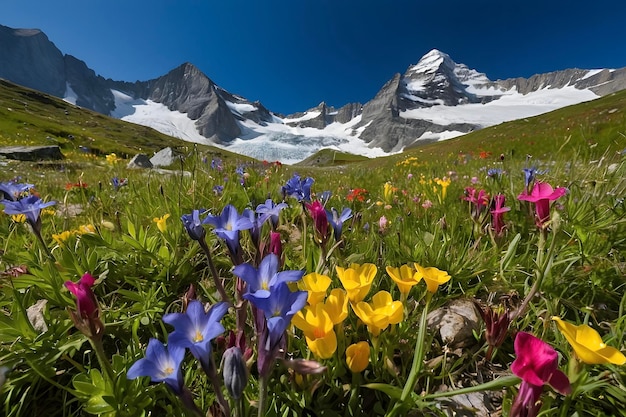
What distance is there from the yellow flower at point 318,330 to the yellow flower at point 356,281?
181 millimetres

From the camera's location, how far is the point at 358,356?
1443 mm

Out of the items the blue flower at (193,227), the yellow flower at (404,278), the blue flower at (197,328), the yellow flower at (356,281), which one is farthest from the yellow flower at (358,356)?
the blue flower at (193,227)

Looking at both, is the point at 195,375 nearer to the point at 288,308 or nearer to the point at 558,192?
the point at 288,308

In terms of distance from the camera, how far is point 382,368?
5.41 feet

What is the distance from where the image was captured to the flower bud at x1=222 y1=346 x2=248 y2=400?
989 millimetres

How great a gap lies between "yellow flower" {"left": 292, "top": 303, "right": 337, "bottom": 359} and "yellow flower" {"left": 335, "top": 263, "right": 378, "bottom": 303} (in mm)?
181

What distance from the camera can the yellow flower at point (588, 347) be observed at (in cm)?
119

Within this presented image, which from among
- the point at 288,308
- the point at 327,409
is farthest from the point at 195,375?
the point at 288,308

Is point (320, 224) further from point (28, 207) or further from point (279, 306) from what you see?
point (28, 207)

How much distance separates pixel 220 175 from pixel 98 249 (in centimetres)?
319

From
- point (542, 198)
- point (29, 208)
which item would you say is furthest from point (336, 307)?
point (29, 208)

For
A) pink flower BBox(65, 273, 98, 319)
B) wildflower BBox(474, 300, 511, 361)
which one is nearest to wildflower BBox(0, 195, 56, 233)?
pink flower BBox(65, 273, 98, 319)

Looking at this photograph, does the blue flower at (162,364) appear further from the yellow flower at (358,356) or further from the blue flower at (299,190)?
the blue flower at (299,190)

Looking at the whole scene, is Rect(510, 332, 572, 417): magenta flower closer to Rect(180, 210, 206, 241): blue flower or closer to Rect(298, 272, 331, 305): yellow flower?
Rect(298, 272, 331, 305): yellow flower
